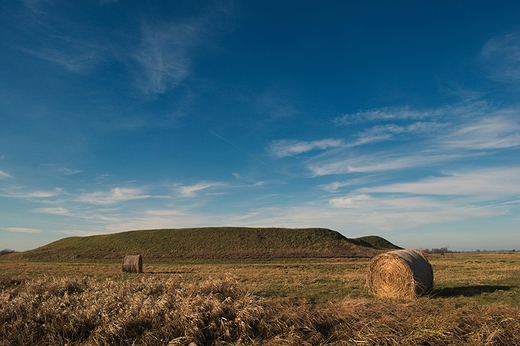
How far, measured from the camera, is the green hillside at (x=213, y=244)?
2870 inches

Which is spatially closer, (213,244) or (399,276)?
(399,276)

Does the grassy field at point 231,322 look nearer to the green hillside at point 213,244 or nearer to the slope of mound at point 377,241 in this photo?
the green hillside at point 213,244

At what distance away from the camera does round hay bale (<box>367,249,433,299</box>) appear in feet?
50.5

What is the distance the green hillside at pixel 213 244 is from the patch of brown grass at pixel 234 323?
5908cm

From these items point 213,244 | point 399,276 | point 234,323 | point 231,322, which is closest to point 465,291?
point 399,276

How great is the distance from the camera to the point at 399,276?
15.7m

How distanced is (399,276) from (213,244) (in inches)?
2748

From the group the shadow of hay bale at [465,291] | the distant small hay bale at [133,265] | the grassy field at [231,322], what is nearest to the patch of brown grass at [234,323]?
the grassy field at [231,322]

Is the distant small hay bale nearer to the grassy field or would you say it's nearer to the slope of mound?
the grassy field

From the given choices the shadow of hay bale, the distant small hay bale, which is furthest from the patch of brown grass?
the distant small hay bale

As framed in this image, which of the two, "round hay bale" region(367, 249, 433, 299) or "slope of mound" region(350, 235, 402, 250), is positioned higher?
"slope of mound" region(350, 235, 402, 250)

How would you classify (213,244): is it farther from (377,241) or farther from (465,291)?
(465,291)

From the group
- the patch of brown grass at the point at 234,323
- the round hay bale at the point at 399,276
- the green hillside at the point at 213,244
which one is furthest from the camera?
the green hillside at the point at 213,244

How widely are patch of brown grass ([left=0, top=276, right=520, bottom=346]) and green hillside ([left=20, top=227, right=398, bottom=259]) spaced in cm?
5908
